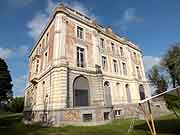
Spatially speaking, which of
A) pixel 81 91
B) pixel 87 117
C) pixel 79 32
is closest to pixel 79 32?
pixel 79 32

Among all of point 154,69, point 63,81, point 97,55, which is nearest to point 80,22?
point 97,55

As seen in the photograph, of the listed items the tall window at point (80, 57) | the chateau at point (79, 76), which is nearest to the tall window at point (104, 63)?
the chateau at point (79, 76)

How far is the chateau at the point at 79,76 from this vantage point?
14.3 meters

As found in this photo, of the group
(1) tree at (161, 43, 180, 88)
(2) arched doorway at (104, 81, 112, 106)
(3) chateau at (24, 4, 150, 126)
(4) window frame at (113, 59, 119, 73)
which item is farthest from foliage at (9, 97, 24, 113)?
(1) tree at (161, 43, 180, 88)

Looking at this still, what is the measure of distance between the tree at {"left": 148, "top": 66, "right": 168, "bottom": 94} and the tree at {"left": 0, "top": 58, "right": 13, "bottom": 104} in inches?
1483

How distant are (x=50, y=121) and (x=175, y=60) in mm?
27921

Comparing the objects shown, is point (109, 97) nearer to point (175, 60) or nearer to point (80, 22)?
point (80, 22)

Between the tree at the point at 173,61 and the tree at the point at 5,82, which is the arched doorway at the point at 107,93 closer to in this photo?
the tree at the point at 173,61

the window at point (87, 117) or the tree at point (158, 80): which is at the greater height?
the tree at point (158, 80)

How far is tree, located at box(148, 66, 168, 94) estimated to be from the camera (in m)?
41.1

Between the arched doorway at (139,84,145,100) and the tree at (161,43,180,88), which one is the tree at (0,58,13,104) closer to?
the arched doorway at (139,84,145,100)

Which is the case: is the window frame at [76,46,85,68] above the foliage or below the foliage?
above

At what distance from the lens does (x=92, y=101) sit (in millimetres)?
16594

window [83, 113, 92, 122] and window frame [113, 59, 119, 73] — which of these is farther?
window frame [113, 59, 119, 73]
